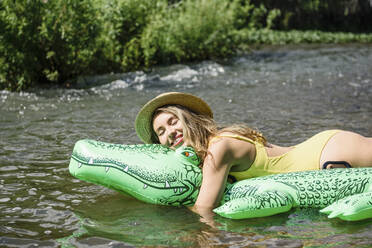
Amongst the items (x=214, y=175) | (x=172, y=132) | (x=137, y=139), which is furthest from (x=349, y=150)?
(x=137, y=139)

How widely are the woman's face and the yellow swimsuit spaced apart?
0.49 meters

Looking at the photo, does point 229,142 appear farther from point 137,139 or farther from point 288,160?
point 137,139

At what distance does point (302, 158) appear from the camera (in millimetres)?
3783

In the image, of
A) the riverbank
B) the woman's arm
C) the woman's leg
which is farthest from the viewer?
the riverbank

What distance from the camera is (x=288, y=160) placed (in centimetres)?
381

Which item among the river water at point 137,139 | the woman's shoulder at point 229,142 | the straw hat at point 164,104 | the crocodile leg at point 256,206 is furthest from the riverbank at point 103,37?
the crocodile leg at point 256,206

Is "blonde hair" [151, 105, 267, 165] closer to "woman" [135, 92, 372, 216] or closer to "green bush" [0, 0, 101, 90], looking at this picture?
"woman" [135, 92, 372, 216]

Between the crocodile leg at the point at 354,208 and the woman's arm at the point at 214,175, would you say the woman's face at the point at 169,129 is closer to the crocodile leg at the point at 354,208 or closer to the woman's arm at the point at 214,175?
the woman's arm at the point at 214,175

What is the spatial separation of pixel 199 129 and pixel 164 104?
0.38 metres

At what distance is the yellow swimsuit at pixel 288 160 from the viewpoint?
3.72 m

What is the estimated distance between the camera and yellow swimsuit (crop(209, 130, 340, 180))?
372 centimetres

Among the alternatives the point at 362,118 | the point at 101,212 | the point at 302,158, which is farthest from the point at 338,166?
the point at 362,118

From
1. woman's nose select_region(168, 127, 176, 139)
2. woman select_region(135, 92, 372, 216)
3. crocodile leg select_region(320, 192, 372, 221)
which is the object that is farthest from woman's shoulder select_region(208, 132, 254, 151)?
crocodile leg select_region(320, 192, 372, 221)

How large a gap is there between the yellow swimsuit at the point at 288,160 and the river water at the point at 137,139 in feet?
1.40
